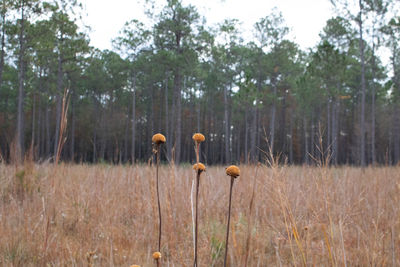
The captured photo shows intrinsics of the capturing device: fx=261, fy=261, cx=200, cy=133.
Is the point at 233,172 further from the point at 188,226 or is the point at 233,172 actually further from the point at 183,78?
the point at 183,78

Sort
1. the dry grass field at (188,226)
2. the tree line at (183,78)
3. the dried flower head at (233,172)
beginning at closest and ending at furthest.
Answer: the dried flower head at (233,172), the dry grass field at (188,226), the tree line at (183,78)

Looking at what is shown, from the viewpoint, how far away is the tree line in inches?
478

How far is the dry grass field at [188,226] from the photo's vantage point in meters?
1.27

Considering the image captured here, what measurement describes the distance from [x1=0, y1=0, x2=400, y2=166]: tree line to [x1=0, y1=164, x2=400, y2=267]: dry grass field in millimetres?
2001

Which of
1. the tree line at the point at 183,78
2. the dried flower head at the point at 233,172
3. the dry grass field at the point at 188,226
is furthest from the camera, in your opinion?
the tree line at the point at 183,78

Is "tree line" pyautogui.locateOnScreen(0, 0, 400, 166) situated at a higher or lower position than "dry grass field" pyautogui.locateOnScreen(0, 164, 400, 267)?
higher

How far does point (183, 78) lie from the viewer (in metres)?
18.5

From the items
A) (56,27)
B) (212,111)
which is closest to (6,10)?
(56,27)

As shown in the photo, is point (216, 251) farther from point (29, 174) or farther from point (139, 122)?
point (139, 122)

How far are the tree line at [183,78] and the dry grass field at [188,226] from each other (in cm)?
200

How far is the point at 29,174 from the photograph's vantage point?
3246 millimetres

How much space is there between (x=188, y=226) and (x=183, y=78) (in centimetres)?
1713

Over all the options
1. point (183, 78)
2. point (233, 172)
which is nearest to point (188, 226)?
point (233, 172)

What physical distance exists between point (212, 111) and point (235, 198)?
24220 mm
